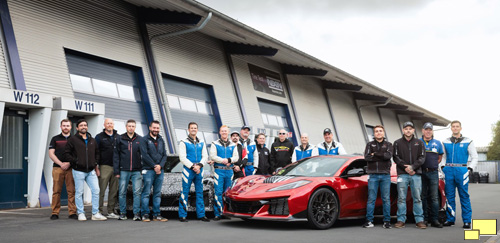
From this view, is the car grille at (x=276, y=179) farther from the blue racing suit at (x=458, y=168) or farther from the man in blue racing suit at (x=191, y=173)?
the blue racing suit at (x=458, y=168)

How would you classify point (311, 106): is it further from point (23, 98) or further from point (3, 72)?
point (23, 98)

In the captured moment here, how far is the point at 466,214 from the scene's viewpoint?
26.8ft

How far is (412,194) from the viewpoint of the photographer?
27.1 feet

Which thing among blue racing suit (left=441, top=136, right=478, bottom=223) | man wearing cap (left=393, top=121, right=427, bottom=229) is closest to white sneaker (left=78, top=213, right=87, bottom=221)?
man wearing cap (left=393, top=121, right=427, bottom=229)

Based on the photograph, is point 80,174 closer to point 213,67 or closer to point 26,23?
point 26,23

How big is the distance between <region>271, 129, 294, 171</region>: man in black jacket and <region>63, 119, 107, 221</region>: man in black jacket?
394 centimetres

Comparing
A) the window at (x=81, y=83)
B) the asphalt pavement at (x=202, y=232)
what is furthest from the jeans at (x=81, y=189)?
the window at (x=81, y=83)

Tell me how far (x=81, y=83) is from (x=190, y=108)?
513 centimetres

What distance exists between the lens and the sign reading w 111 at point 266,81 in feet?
77.0

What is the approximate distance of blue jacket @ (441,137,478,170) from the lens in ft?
27.3

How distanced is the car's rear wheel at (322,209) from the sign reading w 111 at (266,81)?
15.6 meters

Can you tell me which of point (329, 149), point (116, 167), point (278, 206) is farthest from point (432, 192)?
point (116, 167)

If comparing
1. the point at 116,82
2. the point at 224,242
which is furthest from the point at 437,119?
the point at 224,242

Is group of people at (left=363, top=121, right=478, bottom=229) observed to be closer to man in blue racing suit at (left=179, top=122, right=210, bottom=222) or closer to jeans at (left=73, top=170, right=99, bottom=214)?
man in blue racing suit at (left=179, top=122, right=210, bottom=222)
